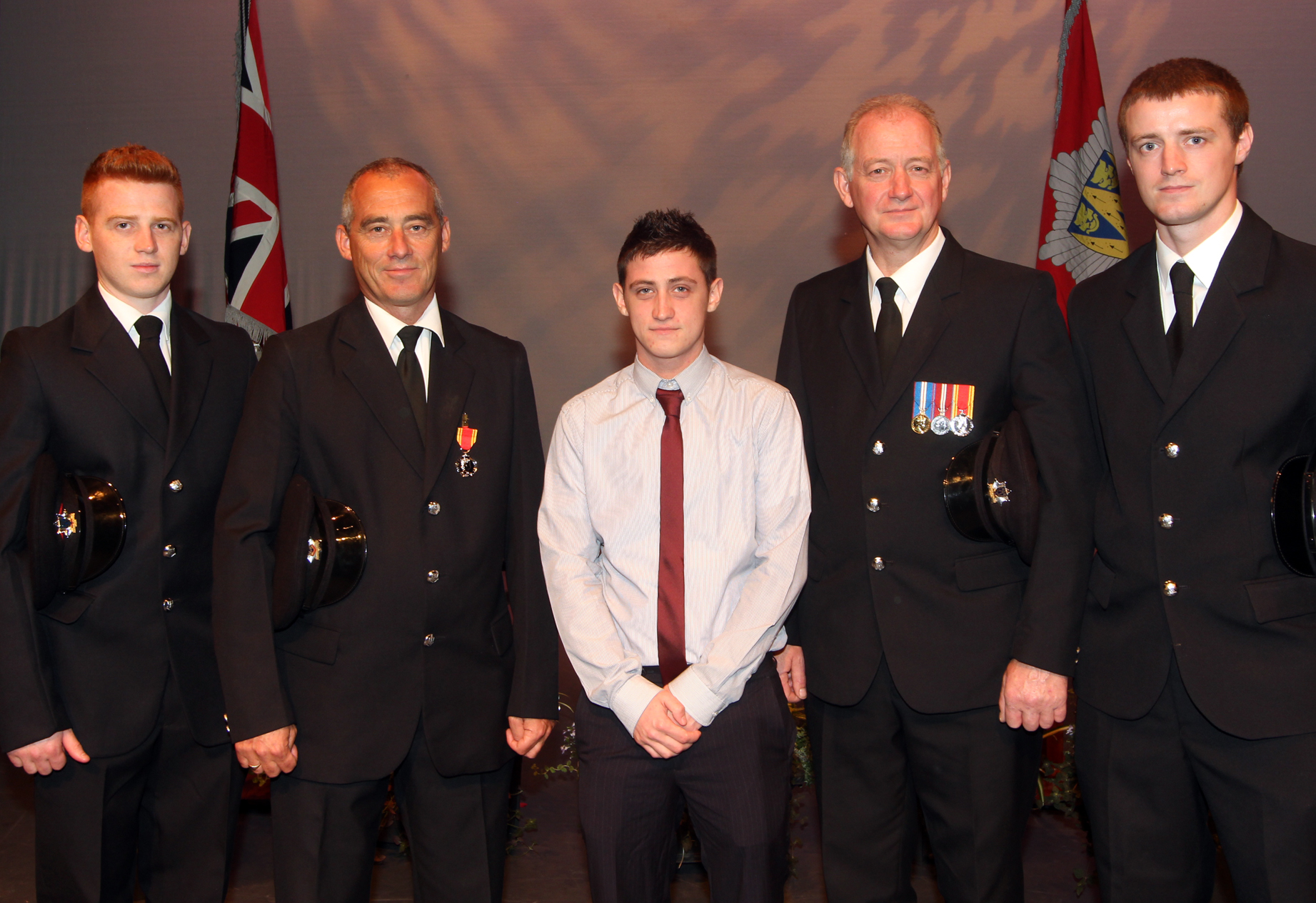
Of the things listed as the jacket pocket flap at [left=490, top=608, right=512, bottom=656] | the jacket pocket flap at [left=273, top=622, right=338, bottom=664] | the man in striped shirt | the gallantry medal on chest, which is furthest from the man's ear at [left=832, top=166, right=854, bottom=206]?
the jacket pocket flap at [left=273, top=622, right=338, bottom=664]

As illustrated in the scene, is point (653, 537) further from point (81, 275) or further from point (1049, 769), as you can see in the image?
point (81, 275)

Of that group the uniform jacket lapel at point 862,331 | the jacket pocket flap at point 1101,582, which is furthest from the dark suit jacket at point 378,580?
the jacket pocket flap at point 1101,582

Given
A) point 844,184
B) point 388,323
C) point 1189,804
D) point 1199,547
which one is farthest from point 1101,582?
point 388,323

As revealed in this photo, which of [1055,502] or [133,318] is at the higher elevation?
[133,318]

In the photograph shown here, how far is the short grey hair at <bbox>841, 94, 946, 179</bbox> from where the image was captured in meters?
2.21

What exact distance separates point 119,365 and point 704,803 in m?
1.56

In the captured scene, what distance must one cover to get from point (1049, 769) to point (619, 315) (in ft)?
7.89

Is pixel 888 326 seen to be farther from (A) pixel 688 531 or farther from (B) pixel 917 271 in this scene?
(A) pixel 688 531

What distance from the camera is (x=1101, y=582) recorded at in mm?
2018

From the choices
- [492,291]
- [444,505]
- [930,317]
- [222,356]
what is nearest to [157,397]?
[222,356]

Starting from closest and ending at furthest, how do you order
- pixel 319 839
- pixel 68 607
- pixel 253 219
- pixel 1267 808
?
pixel 1267 808 < pixel 319 839 < pixel 68 607 < pixel 253 219

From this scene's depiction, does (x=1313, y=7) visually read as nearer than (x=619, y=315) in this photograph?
Yes

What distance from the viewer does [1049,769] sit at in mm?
3461

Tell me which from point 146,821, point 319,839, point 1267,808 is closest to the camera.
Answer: point 1267,808
